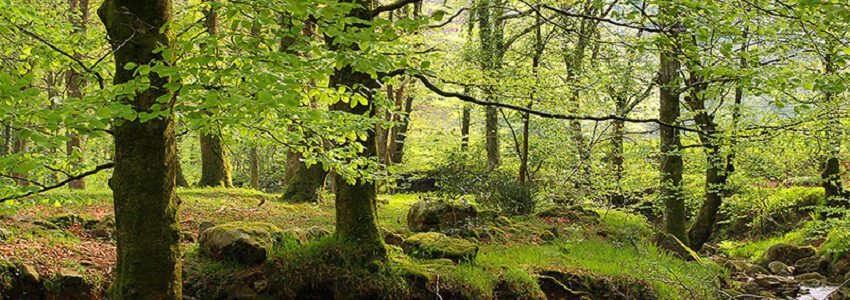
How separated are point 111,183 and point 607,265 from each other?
269 inches

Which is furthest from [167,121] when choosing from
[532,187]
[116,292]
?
[532,187]

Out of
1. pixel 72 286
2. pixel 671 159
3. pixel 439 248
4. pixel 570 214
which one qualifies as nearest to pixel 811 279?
pixel 671 159

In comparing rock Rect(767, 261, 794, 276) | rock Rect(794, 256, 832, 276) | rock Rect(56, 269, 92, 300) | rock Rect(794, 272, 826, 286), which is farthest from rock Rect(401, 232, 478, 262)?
rock Rect(794, 256, 832, 276)

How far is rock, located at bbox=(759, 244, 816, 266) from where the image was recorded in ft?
41.6

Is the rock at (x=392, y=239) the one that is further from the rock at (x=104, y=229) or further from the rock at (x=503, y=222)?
the rock at (x=104, y=229)

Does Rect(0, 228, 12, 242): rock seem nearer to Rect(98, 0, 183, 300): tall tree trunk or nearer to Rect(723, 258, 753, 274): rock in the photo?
Rect(98, 0, 183, 300): tall tree trunk

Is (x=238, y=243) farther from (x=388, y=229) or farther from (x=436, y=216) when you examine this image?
(x=436, y=216)

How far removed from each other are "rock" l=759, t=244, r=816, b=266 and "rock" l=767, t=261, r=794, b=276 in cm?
67

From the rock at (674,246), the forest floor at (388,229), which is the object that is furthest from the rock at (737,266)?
the forest floor at (388,229)

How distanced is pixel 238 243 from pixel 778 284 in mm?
10006

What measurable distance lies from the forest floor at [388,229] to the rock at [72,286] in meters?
0.09

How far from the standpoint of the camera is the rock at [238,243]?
6145 mm

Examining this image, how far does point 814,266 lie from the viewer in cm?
1178

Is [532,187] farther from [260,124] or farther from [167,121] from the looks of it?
[167,121]
